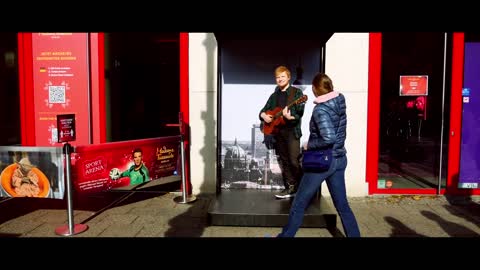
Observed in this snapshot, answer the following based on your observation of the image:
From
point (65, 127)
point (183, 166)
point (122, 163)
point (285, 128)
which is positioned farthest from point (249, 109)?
point (65, 127)

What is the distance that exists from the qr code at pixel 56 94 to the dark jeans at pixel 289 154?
3498 mm

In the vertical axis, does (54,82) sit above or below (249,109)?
above

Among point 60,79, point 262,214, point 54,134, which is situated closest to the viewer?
point 262,214

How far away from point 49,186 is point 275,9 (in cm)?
313

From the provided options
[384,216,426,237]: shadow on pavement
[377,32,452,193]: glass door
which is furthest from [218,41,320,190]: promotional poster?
[384,216,426,237]: shadow on pavement

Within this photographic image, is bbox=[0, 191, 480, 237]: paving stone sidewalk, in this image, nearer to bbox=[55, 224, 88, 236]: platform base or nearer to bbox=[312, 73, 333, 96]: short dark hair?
bbox=[55, 224, 88, 236]: platform base

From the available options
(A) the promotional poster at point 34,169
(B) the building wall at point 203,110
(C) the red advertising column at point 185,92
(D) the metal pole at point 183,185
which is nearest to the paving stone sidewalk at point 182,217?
(D) the metal pole at point 183,185

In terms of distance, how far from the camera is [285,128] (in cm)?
459

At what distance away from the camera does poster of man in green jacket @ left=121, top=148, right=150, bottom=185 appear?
181 inches

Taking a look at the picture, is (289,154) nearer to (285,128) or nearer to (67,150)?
(285,128)

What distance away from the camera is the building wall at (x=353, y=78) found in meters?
5.32

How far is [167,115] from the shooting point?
645cm

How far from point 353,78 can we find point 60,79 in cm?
458
